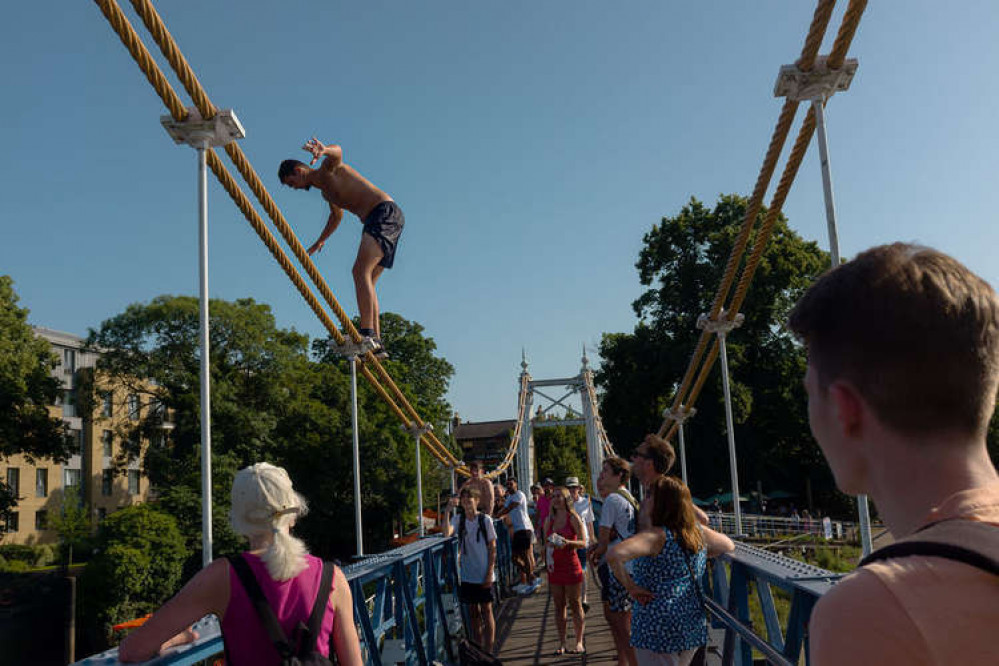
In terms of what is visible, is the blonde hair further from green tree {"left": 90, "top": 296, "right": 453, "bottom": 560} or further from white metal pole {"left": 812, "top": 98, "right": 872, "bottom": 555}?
green tree {"left": 90, "top": 296, "right": 453, "bottom": 560}

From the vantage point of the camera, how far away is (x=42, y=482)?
37656 millimetres

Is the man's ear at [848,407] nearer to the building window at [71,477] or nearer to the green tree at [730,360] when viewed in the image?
the green tree at [730,360]

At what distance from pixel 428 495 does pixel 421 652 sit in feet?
96.1

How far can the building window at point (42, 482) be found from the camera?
123 feet

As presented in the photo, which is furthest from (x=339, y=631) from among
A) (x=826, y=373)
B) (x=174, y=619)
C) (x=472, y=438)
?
(x=472, y=438)

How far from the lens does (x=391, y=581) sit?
4.36 meters

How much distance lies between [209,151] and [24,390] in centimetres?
2450

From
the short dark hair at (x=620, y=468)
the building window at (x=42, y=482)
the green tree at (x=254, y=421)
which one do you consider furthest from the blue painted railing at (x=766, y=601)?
the building window at (x=42, y=482)

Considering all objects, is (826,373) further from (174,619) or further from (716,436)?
(716,436)

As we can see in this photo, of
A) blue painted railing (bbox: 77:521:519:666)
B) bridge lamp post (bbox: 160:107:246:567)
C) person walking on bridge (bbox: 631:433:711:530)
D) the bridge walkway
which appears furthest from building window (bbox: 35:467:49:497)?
person walking on bridge (bbox: 631:433:711:530)

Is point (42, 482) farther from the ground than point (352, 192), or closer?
closer

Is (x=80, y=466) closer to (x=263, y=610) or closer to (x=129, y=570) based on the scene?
(x=129, y=570)

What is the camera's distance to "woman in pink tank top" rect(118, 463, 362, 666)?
6.21ft

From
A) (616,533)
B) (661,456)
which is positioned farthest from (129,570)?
(661,456)
